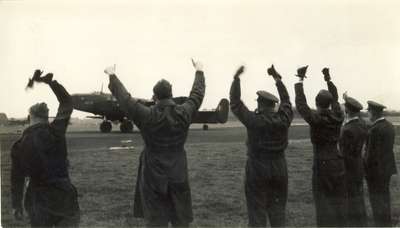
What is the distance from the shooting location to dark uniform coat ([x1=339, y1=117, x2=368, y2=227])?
5.04 metres

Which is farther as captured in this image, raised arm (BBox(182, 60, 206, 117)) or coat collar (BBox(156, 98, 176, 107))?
raised arm (BBox(182, 60, 206, 117))

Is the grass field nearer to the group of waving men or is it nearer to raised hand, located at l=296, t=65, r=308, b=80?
the group of waving men

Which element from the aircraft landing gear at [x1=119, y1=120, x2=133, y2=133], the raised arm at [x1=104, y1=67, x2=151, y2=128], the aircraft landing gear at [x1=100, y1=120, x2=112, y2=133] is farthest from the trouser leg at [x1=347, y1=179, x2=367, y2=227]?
the aircraft landing gear at [x1=100, y1=120, x2=112, y2=133]

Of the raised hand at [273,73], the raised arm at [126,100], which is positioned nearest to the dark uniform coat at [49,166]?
the raised arm at [126,100]

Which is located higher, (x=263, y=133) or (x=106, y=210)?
(x=263, y=133)

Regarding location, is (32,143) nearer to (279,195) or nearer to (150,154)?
(150,154)

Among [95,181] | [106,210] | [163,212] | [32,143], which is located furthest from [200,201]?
[32,143]

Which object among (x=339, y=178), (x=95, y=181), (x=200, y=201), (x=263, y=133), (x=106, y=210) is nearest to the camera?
(x=263, y=133)

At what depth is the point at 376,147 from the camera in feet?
17.8

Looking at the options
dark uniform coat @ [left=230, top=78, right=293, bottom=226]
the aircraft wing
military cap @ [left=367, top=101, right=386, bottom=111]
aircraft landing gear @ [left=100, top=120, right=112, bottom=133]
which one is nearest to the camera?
dark uniform coat @ [left=230, top=78, right=293, bottom=226]

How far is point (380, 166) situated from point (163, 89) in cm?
290

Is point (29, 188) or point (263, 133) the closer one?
point (29, 188)

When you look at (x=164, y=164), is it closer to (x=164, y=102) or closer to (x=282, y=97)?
(x=164, y=102)

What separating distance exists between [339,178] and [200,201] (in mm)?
2673
